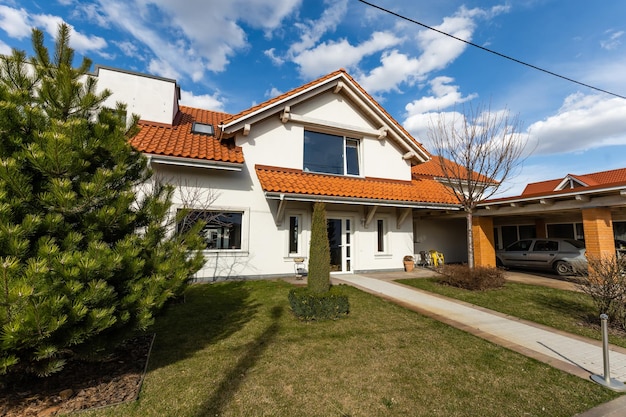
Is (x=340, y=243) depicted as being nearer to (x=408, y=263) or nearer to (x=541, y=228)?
(x=408, y=263)

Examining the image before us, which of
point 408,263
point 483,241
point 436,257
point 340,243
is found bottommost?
point 408,263

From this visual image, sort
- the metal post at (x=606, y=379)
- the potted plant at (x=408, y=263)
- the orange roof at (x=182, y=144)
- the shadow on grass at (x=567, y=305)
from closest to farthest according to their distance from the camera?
1. the metal post at (x=606, y=379)
2. the shadow on grass at (x=567, y=305)
3. the orange roof at (x=182, y=144)
4. the potted plant at (x=408, y=263)

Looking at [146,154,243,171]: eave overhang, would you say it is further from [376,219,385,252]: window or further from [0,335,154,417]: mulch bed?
[376,219,385,252]: window

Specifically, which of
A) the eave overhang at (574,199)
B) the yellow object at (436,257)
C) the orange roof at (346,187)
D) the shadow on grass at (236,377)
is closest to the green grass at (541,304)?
the eave overhang at (574,199)

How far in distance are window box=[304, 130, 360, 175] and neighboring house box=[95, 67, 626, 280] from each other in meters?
0.05

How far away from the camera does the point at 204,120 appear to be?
13.7 metres

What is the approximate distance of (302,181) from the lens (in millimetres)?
10898

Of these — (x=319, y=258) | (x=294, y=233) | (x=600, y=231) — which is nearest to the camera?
(x=319, y=258)

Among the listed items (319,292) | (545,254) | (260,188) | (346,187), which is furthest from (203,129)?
(545,254)

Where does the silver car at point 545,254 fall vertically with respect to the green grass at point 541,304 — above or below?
above

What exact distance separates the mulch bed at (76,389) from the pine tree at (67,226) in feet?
1.35

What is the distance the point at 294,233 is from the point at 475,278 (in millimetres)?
6729

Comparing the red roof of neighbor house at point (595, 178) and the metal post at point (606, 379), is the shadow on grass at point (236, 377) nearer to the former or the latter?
the metal post at point (606, 379)

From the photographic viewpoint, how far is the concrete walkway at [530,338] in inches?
154
